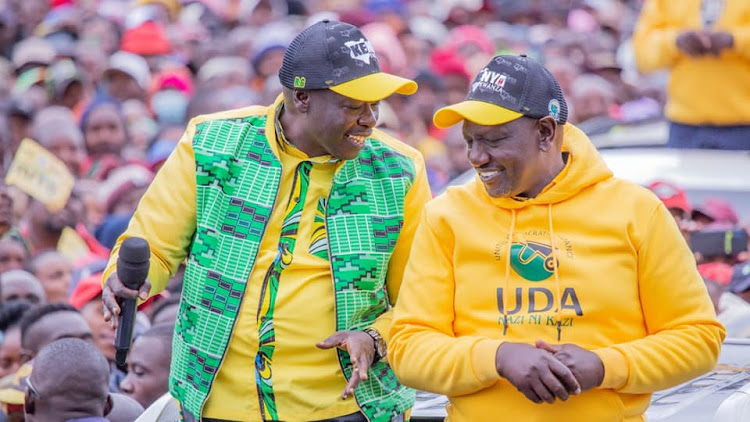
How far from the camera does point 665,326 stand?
11.8 ft

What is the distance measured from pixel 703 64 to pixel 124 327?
188 inches

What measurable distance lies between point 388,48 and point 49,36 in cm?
410

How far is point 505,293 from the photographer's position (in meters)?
3.66

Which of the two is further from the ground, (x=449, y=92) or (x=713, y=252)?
(x=713, y=252)

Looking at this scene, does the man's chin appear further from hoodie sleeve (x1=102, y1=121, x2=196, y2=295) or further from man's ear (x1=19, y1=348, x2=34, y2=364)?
man's ear (x1=19, y1=348, x2=34, y2=364)

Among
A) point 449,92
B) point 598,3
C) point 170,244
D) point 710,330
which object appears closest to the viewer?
point 710,330

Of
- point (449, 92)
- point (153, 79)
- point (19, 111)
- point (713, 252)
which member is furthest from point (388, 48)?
point (713, 252)

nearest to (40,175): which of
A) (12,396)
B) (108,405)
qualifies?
(12,396)

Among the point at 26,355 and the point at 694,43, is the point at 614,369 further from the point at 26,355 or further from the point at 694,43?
the point at 694,43

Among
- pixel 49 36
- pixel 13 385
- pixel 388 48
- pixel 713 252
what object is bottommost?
pixel 49 36

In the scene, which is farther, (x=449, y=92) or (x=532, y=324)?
(x=449, y=92)

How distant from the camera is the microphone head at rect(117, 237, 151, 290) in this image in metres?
3.85

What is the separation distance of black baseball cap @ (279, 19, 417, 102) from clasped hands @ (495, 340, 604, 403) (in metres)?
0.92

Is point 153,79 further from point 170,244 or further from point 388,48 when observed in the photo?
point 170,244
